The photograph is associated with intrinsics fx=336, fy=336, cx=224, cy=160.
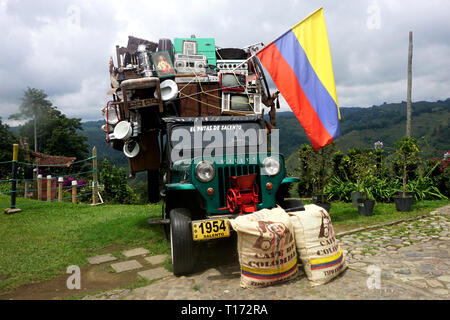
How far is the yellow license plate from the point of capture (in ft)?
13.2

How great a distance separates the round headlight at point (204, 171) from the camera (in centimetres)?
439

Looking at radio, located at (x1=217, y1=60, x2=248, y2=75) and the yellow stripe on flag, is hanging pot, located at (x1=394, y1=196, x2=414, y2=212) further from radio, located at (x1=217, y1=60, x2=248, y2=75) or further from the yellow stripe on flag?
radio, located at (x1=217, y1=60, x2=248, y2=75)

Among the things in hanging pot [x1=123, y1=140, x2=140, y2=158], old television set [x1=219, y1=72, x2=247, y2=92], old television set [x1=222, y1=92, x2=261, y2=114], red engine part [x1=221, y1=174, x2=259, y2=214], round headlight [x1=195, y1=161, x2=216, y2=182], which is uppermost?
old television set [x1=219, y1=72, x2=247, y2=92]

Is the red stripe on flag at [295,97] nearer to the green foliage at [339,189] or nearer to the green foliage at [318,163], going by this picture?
the green foliage at [318,163]

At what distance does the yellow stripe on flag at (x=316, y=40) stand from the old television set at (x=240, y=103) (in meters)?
1.20

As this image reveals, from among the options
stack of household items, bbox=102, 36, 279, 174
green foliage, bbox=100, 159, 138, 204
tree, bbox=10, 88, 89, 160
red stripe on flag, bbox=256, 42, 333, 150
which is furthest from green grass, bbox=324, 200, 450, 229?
tree, bbox=10, 88, 89, 160

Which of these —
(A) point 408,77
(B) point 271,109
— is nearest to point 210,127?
(B) point 271,109

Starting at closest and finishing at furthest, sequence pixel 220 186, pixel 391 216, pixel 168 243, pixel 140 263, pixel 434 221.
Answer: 1. pixel 220 186
2. pixel 140 263
3. pixel 168 243
4. pixel 434 221
5. pixel 391 216

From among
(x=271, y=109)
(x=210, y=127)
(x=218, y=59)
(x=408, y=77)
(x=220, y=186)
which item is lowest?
(x=220, y=186)

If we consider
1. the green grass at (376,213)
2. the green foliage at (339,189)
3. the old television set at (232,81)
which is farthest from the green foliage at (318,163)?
the old television set at (232,81)

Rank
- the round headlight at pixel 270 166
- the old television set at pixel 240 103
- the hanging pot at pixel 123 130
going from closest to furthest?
the round headlight at pixel 270 166, the hanging pot at pixel 123 130, the old television set at pixel 240 103

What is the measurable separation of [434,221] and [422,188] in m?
3.75

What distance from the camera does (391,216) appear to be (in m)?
7.57
